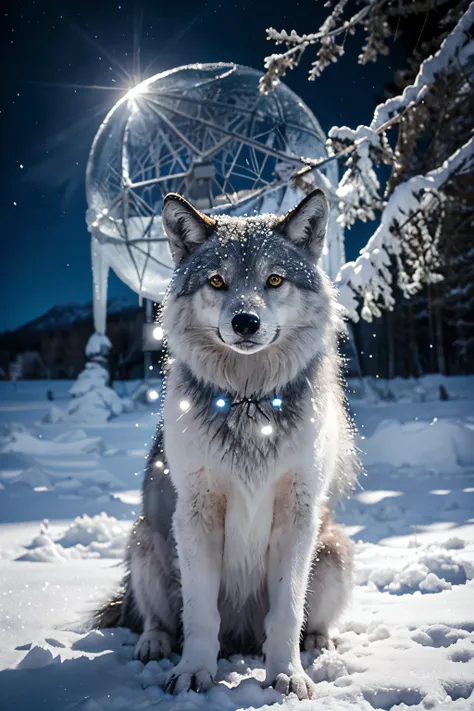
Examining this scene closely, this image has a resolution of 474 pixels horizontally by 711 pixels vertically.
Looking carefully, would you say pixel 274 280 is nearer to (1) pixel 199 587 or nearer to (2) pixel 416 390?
(1) pixel 199 587

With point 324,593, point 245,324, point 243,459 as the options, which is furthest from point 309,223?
point 324,593

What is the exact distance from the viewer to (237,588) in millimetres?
2176

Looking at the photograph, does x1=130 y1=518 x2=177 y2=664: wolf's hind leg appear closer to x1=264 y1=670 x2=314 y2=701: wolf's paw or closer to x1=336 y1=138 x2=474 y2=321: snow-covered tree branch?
x1=264 y1=670 x2=314 y2=701: wolf's paw

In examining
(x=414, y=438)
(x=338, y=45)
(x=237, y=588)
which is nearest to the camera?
(x=237, y=588)

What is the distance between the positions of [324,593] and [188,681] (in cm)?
81

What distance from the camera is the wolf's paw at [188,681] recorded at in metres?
1.79

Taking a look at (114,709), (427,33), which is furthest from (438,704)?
(427,33)

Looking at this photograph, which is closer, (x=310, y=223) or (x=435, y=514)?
(x=310, y=223)

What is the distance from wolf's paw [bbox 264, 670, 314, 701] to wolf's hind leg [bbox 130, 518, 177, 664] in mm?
633

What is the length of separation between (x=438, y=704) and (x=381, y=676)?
272 mm

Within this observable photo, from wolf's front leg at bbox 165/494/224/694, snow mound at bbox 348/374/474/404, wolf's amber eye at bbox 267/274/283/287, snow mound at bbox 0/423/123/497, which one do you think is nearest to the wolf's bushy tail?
wolf's front leg at bbox 165/494/224/694

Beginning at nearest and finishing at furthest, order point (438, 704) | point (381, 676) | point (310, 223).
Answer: point (438, 704)
point (381, 676)
point (310, 223)

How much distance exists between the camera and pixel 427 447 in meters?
6.91

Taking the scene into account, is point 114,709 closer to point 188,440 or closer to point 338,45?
point 188,440
